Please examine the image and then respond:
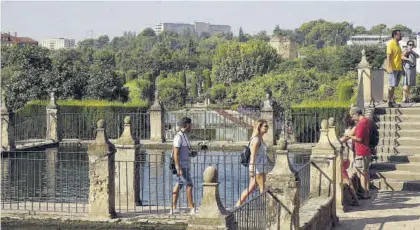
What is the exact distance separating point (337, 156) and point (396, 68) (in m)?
6.61

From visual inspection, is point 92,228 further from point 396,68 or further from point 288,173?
point 396,68

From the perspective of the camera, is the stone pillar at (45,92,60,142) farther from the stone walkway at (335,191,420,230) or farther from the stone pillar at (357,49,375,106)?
the stone walkway at (335,191,420,230)

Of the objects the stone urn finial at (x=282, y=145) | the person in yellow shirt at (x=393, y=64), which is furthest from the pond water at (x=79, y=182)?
the stone urn finial at (x=282, y=145)

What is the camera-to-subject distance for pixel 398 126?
16.8 metres

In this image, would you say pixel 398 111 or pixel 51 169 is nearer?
pixel 398 111

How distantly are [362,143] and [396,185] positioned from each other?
2034 mm

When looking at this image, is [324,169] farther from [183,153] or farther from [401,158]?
[401,158]

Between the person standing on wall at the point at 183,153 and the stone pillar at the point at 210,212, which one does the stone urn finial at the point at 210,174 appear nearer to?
the stone pillar at the point at 210,212

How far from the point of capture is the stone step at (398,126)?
1672 centimetres

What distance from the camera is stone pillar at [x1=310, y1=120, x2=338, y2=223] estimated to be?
11.2m

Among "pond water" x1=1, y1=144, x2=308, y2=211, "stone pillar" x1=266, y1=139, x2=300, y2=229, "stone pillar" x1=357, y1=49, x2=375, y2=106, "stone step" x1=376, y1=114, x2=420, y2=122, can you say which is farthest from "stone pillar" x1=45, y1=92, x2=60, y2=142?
"stone pillar" x1=266, y1=139, x2=300, y2=229

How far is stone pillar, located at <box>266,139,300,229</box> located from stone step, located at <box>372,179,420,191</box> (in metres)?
6.10

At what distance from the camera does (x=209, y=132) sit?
27484 millimetres

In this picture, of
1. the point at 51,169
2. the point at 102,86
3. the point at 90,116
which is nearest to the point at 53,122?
the point at 90,116
